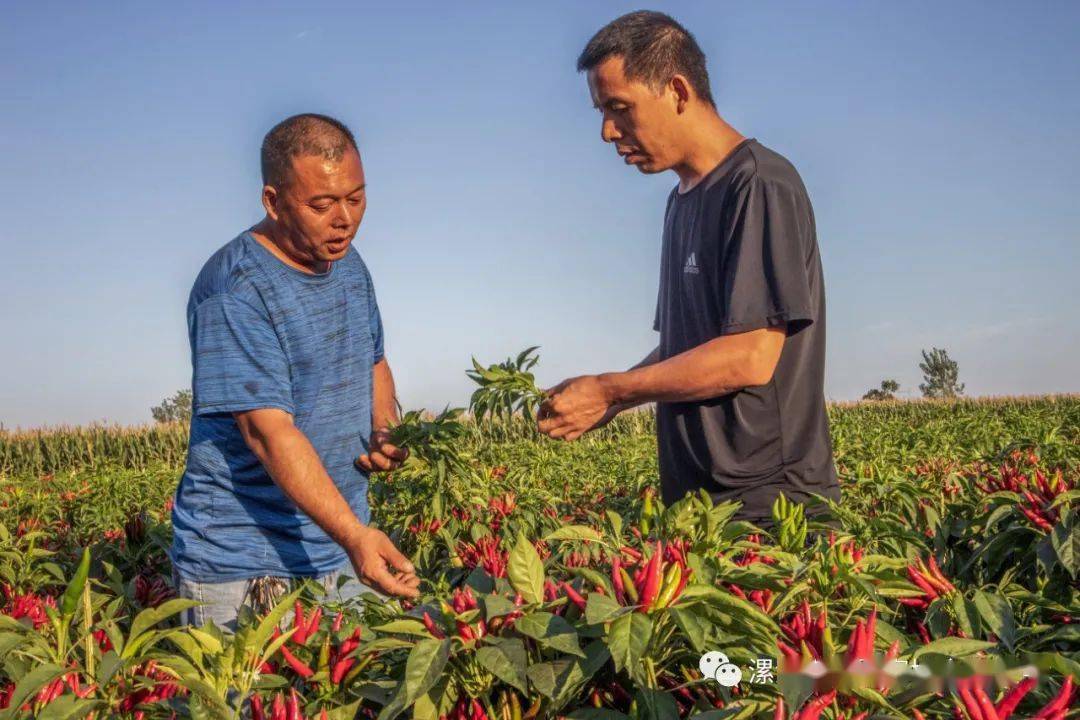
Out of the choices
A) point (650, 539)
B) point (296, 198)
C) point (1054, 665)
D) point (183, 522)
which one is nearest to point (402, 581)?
point (650, 539)

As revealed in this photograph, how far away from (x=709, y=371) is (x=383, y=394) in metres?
1.37

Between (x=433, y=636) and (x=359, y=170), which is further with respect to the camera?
(x=359, y=170)

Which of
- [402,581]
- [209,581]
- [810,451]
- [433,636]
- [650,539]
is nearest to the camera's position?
[433,636]

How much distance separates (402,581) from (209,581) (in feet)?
2.66

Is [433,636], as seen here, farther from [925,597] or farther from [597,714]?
[925,597]

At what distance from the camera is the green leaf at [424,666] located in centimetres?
118

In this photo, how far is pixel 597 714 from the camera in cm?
123

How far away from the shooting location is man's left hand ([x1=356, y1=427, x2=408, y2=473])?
2832mm

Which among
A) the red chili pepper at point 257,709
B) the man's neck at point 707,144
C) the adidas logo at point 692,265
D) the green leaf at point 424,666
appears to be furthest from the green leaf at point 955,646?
the man's neck at point 707,144

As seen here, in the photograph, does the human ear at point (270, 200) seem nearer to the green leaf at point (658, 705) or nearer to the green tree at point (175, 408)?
the green leaf at point (658, 705)

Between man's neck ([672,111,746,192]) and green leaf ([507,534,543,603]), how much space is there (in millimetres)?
1576

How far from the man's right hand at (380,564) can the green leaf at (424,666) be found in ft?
2.98

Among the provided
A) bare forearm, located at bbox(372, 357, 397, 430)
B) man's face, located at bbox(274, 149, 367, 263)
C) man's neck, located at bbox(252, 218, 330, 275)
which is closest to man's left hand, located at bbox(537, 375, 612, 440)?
man's face, located at bbox(274, 149, 367, 263)

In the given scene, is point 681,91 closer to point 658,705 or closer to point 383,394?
point 383,394
